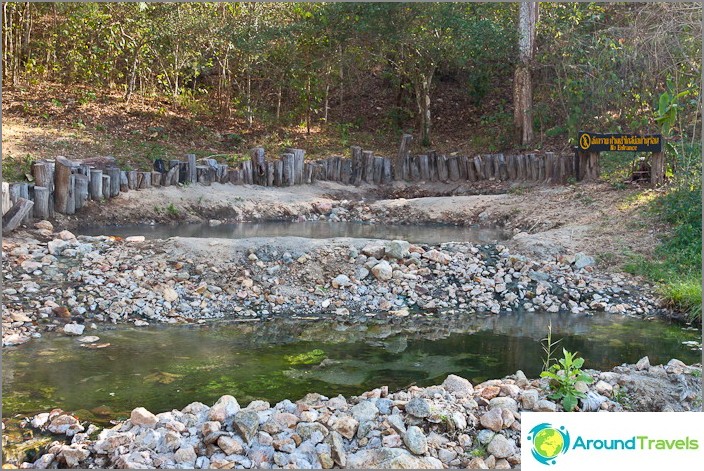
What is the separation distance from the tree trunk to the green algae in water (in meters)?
8.83

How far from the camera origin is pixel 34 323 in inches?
287

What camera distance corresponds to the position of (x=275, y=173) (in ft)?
46.5

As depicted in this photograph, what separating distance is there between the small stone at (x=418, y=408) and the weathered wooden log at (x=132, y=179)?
28.4 ft

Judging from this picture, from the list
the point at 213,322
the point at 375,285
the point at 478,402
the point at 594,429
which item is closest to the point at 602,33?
the point at 375,285

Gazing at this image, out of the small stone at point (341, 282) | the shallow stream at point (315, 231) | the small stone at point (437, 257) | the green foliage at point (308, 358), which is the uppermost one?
the shallow stream at point (315, 231)

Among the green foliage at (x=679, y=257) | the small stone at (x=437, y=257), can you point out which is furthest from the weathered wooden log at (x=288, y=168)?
the green foliage at (x=679, y=257)

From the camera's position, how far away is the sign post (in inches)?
453

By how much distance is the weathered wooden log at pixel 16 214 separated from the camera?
32.2ft

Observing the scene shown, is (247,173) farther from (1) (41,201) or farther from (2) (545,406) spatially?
(2) (545,406)

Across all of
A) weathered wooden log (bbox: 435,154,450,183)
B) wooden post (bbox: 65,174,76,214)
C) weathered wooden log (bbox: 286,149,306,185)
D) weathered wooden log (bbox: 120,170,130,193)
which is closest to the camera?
wooden post (bbox: 65,174,76,214)

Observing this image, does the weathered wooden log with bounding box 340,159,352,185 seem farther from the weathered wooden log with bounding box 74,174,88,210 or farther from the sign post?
the weathered wooden log with bounding box 74,174,88,210

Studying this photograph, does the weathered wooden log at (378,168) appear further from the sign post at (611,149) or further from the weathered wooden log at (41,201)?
the weathered wooden log at (41,201)

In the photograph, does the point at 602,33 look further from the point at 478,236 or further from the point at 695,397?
the point at 695,397

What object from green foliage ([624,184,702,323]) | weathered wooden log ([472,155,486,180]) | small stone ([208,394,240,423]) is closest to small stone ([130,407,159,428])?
small stone ([208,394,240,423])
